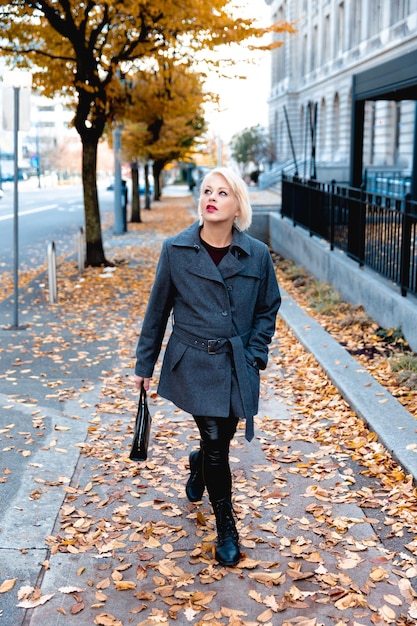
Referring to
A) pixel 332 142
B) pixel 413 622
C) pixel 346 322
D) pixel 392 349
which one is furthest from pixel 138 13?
pixel 332 142

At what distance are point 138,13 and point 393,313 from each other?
7.59 m

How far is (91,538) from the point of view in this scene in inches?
179

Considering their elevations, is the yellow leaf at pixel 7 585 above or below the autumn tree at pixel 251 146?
below

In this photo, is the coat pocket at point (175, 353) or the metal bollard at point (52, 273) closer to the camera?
the coat pocket at point (175, 353)

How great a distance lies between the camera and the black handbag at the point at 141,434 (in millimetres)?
4402

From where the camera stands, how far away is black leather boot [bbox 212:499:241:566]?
13.8 ft

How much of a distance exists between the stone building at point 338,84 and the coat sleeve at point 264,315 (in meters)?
18.9

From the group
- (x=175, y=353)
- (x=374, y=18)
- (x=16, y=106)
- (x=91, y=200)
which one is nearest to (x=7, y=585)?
(x=175, y=353)

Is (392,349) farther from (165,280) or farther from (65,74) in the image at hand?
(65,74)

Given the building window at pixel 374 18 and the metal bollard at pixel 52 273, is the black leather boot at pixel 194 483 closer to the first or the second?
the metal bollard at pixel 52 273

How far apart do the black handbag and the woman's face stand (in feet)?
3.41

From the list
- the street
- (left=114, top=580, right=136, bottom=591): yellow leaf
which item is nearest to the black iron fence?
(left=114, top=580, right=136, bottom=591): yellow leaf

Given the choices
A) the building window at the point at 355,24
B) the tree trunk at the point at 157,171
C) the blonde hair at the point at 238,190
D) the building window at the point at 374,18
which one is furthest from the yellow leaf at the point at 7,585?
the building window at the point at 355,24

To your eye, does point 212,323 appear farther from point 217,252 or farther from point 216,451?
point 216,451
